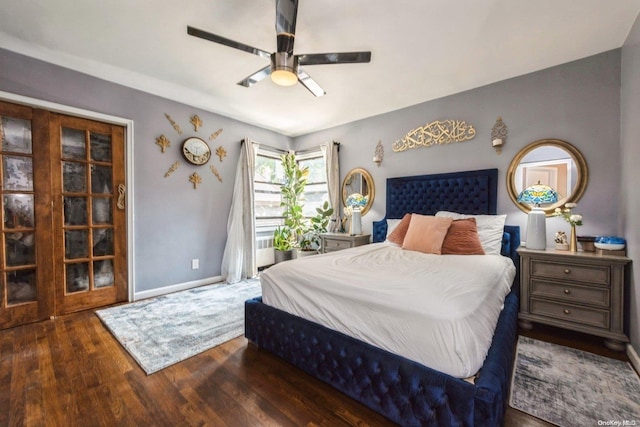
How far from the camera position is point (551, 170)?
2.80 meters

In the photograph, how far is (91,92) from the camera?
291 centimetres

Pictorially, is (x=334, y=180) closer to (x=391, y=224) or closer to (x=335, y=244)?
(x=335, y=244)

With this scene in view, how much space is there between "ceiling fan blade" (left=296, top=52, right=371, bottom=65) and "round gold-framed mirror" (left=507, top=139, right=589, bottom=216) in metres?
2.20

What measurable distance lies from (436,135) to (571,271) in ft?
6.92

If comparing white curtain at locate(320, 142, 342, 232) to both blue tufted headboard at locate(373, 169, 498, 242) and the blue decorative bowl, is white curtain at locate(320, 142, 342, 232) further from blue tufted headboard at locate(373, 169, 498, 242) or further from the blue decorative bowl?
the blue decorative bowl

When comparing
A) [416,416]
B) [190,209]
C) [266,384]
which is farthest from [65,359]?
[416,416]

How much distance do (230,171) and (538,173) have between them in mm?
4101

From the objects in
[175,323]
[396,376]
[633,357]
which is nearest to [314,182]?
[175,323]

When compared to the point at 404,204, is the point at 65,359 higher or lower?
lower

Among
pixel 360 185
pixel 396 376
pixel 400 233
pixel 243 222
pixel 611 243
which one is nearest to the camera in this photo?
pixel 396 376

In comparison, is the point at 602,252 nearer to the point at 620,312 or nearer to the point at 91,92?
the point at 620,312

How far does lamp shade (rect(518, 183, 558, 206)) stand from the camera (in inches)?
102

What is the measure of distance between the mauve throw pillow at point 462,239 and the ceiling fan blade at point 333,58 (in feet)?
6.21

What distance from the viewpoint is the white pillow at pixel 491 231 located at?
275 cm
